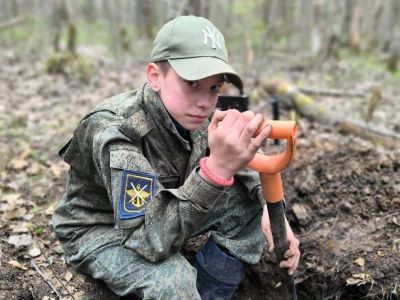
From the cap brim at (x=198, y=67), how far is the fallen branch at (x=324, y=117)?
3417mm

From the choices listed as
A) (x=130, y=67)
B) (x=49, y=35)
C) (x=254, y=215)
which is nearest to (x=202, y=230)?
(x=254, y=215)

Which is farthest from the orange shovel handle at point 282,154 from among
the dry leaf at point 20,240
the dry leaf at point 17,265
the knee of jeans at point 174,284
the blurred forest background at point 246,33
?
the blurred forest background at point 246,33

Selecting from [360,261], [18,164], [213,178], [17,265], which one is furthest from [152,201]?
[18,164]

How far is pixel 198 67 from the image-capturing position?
2080 mm

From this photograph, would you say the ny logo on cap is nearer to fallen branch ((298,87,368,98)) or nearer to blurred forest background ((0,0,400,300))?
blurred forest background ((0,0,400,300))

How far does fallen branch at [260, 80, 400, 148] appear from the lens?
511 cm

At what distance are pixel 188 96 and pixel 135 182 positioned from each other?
0.49m

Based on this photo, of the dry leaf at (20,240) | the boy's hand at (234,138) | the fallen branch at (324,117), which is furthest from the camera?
the fallen branch at (324,117)

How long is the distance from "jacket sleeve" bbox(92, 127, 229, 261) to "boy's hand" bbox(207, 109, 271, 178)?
5.6 inches

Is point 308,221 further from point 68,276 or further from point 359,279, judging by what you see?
point 68,276

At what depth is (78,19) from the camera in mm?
24453

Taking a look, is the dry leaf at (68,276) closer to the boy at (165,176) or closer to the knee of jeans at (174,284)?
the boy at (165,176)

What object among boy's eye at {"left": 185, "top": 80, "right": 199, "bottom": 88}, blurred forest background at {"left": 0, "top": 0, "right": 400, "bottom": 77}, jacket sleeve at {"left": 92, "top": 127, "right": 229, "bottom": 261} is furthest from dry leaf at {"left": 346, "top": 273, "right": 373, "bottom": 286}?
blurred forest background at {"left": 0, "top": 0, "right": 400, "bottom": 77}

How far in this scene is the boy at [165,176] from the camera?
196 centimetres
